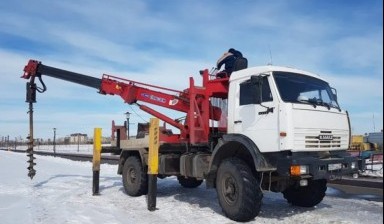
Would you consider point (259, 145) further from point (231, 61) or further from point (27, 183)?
point (27, 183)

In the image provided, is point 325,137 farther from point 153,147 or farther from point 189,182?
point 189,182

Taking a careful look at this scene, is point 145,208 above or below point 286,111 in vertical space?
below

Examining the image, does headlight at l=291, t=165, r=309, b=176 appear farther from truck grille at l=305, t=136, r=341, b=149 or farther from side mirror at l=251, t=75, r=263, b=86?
side mirror at l=251, t=75, r=263, b=86

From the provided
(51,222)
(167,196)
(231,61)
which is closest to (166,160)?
(167,196)

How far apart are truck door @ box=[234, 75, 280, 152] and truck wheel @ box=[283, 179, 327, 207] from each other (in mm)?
1732

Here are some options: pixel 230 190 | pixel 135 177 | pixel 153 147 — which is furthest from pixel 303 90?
pixel 135 177

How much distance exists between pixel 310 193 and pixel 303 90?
238 cm

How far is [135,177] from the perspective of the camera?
11328 millimetres

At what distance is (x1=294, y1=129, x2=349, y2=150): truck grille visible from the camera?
742 centimetres

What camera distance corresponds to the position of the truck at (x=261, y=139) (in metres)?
7.48

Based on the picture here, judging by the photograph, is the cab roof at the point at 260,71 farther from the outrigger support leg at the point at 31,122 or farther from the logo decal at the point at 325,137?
the outrigger support leg at the point at 31,122

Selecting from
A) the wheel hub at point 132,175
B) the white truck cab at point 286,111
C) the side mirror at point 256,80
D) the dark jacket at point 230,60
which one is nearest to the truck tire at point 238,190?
the white truck cab at point 286,111

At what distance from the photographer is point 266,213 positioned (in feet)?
28.3

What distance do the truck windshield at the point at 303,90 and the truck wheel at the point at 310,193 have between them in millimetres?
1753
